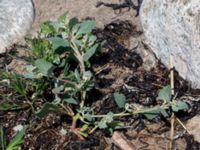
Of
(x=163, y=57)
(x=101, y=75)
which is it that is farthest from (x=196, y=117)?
(x=101, y=75)

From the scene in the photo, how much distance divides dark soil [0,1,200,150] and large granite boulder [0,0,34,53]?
372mm

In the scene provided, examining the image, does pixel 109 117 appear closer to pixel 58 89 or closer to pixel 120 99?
pixel 120 99

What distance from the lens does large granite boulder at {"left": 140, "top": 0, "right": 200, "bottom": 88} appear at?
3.11 meters

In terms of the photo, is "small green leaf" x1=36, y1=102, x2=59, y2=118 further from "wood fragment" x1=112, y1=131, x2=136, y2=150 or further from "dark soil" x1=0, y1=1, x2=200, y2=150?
"wood fragment" x1=112, y1=131, x2=136, y2=150

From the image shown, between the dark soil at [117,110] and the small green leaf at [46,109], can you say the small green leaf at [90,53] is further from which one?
the small green leaf at [46,109]

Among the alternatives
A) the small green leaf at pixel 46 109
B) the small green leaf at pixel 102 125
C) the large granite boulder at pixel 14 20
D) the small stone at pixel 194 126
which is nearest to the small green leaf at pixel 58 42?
the small green leaf at pixel 46 109

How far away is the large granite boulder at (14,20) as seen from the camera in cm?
413

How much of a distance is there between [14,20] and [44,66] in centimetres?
128

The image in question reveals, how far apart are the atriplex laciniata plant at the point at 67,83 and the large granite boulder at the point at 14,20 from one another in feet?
1.87

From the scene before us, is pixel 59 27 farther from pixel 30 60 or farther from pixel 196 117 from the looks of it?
pixel 196 117

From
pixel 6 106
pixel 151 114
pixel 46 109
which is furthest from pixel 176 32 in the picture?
pixel 6 106

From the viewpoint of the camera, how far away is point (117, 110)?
3.27m

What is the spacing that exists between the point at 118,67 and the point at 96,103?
0.38 meters

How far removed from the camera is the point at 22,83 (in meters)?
3.36
